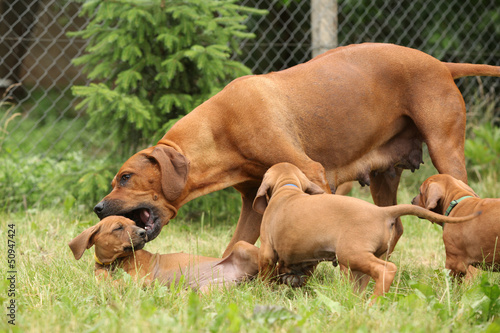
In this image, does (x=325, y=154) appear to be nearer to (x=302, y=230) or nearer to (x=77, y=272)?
(x=302, y=230)

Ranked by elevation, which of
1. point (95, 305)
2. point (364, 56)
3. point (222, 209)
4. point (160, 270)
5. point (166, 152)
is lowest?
point (222, 209)

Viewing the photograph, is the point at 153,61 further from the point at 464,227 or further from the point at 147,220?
the point at 464,227

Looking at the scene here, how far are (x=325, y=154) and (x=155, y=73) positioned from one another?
2.22 metres

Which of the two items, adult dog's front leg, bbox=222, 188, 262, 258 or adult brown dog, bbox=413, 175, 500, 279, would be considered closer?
adult brown dog, bbox=413, 175, 500, 279

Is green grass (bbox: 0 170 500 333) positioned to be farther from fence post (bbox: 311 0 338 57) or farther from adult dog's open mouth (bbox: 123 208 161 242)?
fence post (bbox: 311 0 338 57)

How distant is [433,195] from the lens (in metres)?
3.53

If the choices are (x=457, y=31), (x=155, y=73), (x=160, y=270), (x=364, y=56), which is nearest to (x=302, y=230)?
(x=160, y=270)

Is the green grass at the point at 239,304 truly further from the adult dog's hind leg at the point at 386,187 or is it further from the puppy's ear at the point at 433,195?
the adult dog's hind leg at the point at 386,187

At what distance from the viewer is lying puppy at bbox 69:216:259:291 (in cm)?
341

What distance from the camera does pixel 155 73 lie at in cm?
562

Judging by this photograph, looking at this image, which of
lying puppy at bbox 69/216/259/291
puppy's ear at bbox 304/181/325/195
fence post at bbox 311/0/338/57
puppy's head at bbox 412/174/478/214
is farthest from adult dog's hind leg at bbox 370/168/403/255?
fence post at bbox 311/0/338/57

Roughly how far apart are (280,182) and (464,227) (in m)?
1.04

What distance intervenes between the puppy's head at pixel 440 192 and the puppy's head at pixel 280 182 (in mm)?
652

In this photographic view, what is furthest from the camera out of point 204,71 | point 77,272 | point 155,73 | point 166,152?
point 155,73
